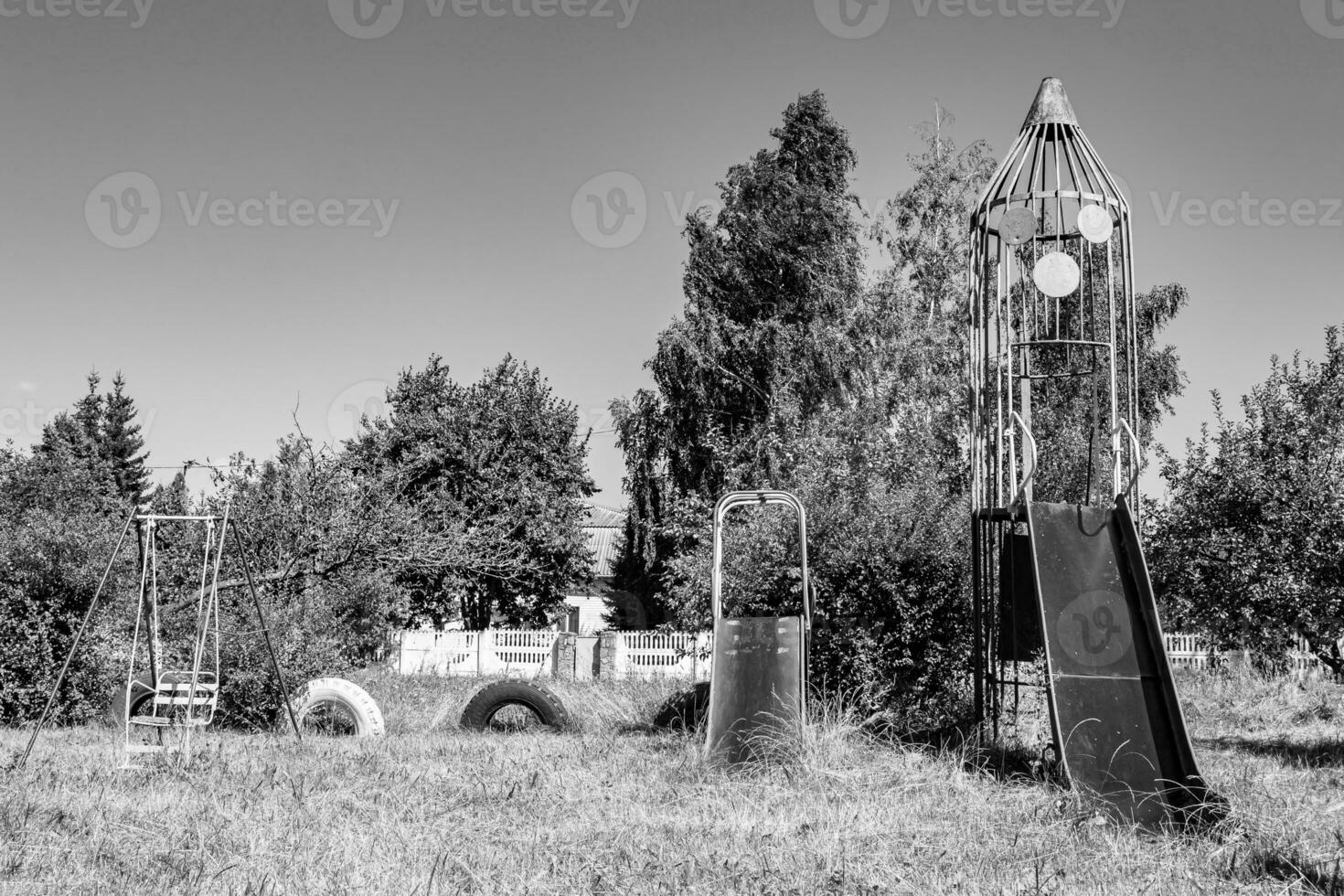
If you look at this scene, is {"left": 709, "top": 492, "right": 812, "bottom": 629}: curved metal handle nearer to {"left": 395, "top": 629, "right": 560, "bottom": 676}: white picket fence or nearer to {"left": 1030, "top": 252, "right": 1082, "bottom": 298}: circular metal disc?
{"left": 1030, "top": 252, "right": 1082, "bottom": 298}: circular metal disc

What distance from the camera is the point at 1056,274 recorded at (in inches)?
329

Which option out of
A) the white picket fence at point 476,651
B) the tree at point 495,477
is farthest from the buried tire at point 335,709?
the tree at point 495,477

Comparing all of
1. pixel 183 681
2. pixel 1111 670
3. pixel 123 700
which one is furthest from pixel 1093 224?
pixel 123 700

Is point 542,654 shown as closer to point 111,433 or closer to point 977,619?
point 977,619

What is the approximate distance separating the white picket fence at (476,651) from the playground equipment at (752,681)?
16546mm

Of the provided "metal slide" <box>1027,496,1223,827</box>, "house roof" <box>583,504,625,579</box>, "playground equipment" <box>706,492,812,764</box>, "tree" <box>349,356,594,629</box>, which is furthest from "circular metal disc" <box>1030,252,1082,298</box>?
"house roof" <box>583,504,625,579</box>

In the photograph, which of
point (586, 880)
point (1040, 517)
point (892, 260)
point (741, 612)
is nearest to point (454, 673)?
point (892, 260)

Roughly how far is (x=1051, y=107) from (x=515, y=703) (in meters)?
7.41

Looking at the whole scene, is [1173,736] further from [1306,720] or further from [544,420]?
[544,420]

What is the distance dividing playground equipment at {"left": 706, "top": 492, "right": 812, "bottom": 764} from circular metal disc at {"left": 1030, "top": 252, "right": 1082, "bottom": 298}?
9.72 feet

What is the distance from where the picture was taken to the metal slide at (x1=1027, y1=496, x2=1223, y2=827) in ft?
21.1

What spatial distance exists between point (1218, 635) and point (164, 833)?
377 inches

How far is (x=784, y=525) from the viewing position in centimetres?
1063

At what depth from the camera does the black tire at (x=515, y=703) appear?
1136 centimetres
